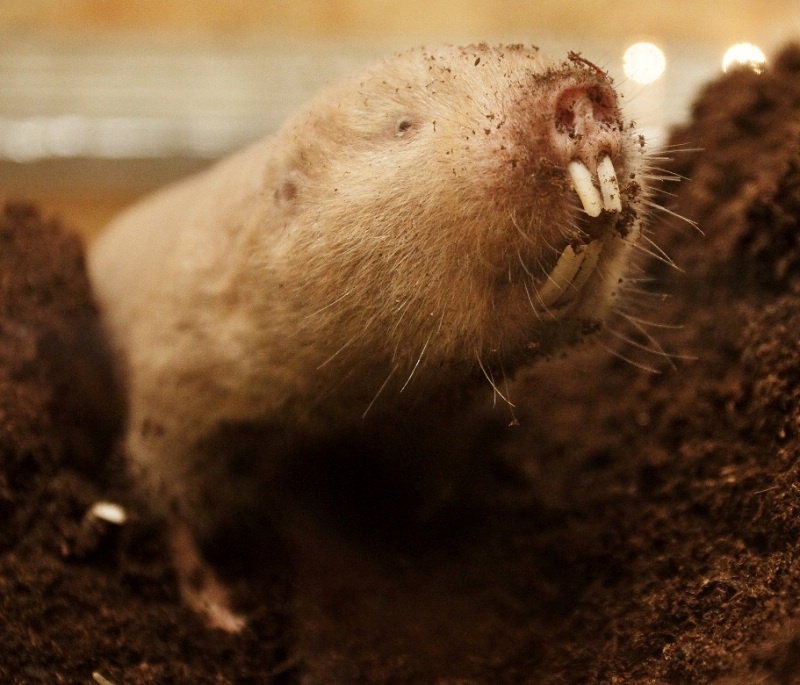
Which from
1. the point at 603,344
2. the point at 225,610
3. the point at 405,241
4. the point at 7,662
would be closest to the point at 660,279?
the point at 603,344

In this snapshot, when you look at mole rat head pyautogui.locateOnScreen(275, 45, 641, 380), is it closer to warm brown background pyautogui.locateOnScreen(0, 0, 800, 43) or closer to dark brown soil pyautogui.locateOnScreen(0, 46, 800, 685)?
dark brown soil pyautogui.locateOnScreen(0, 46, 800, 685)

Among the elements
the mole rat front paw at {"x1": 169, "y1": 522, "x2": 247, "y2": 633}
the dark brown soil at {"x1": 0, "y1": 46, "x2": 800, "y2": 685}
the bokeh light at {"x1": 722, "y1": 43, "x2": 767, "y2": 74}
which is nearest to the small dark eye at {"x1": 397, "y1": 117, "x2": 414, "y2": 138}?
the dark brown soil at {"x1": 0, "y1": 46, "x2": 800, "y2": 685}

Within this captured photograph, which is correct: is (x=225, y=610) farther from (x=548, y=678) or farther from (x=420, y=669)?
(x=548, y=678)

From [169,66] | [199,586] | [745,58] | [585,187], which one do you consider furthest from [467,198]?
[169,66]

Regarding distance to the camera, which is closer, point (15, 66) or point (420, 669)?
point (420, 669)

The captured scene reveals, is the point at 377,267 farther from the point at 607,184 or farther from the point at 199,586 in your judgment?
the point at 199,586
